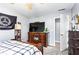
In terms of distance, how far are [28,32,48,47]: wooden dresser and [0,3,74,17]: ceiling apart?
0.89ft

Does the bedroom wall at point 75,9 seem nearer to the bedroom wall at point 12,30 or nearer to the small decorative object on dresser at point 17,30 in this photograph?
the bedroom wall at point 12,30

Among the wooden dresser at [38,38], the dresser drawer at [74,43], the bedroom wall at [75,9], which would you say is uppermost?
the bedroom wall at [75,9]

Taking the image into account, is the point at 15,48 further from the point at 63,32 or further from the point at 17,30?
the point at 63,32

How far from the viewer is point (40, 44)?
1411mm

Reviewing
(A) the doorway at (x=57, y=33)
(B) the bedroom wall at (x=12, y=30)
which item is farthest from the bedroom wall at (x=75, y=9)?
(B) the bedroom wall at (x=12, y=30)

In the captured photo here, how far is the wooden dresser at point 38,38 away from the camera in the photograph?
1349mm

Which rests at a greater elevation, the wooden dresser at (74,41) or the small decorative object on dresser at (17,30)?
the small decorative object on dresser at (17,30)

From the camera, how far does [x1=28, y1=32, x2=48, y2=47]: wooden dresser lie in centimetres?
135

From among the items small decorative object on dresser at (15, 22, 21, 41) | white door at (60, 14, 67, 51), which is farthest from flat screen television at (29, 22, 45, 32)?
white door at (60, 14, 67, 51)

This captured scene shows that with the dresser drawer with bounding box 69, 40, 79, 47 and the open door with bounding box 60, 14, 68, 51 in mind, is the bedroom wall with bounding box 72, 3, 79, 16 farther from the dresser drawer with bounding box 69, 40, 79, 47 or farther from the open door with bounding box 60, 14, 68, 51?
the dresser drawer with bounding box 69, 40, 79, 47

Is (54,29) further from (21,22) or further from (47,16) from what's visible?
(21,22)

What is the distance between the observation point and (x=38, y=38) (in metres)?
1.41

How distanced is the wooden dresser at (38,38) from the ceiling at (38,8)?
0.27 meters

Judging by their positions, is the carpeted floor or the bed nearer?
the bed
